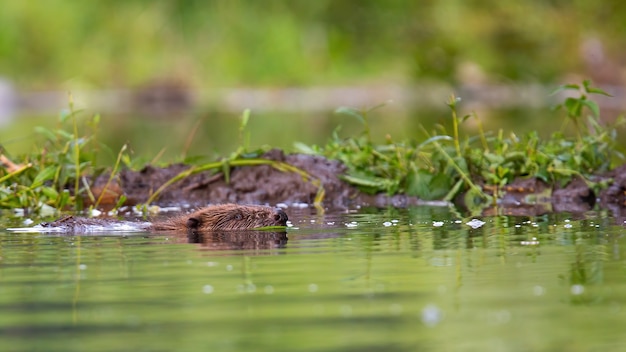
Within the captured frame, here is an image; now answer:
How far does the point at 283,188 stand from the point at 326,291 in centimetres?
561

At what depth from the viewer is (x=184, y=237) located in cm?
786

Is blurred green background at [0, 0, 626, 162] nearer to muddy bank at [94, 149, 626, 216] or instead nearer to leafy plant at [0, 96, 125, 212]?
muddy bank at [94, 149, 626, 216]

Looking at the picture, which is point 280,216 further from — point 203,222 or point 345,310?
point 345,310

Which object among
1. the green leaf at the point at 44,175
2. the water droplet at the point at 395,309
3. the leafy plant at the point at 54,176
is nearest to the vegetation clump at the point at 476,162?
the leafy plant at the point at 54,176

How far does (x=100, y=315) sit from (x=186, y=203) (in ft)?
19.6

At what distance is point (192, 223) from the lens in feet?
27.3


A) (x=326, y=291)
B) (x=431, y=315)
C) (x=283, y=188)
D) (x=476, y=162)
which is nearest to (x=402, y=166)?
(x=476, y=162)

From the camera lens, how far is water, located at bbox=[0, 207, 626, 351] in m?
4.46

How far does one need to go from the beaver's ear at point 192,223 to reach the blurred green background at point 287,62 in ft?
35.9

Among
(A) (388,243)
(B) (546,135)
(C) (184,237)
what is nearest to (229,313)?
(A) (388,243)

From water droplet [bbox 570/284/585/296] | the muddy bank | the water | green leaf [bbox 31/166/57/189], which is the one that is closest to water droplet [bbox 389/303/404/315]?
the water

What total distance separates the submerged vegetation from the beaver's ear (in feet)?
6.18

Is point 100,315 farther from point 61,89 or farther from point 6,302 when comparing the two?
point 61,89

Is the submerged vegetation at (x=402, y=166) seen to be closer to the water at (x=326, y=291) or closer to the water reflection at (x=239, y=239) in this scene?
the water reflection at (x=239, y=239)
